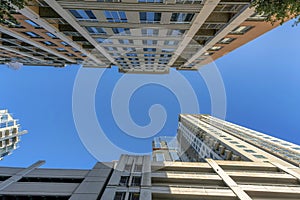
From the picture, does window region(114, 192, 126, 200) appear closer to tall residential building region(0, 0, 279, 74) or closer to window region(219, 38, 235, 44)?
tall residential building region(0, 0, 279, 74)

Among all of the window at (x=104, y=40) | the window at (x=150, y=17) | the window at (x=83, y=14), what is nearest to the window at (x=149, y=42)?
the window at (x=104, y=40)

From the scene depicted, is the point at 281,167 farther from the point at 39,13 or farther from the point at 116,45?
the point at 39,13

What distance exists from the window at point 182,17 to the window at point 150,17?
1407 mm

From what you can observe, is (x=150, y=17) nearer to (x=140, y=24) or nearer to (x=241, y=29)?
(x=140, y=24)

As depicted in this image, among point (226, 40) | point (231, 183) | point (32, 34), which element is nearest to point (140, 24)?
point (226, 40)

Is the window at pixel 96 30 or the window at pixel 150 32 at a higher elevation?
the window at pixel 96 30

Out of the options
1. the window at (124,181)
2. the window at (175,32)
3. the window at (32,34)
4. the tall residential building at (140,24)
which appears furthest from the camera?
the window at (32,34)

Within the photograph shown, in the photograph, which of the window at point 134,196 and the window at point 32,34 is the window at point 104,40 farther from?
the window at point 134,196

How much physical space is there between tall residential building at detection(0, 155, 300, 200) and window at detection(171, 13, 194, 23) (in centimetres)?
1426

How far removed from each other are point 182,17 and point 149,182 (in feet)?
48.3

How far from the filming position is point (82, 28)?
789 inches

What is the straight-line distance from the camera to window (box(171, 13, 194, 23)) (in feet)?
56.0

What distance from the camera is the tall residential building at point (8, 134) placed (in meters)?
46.5

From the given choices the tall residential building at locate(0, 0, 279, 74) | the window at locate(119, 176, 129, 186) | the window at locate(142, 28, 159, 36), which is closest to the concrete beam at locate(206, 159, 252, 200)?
the window at locate(119, 176, 129, 186)
